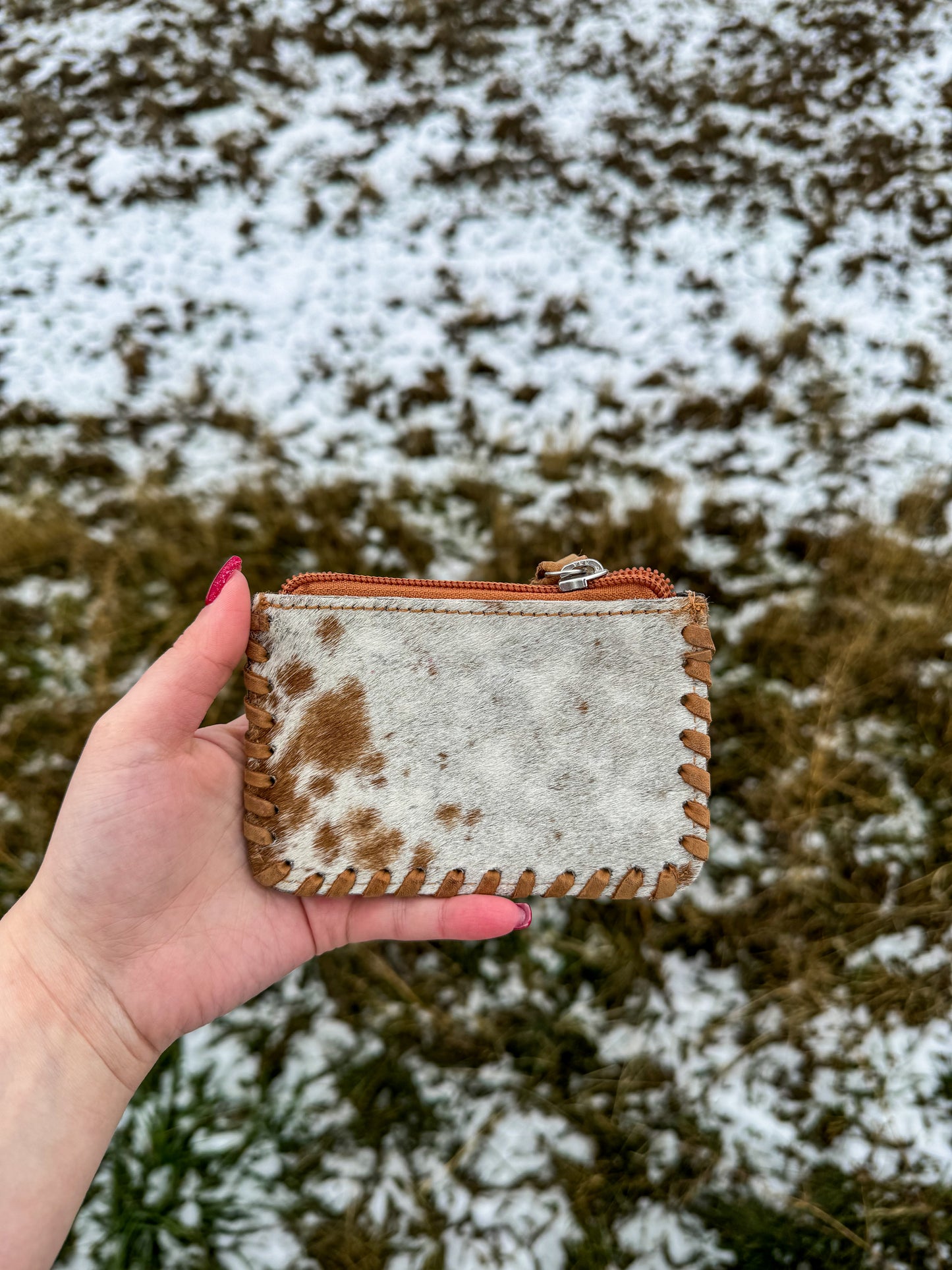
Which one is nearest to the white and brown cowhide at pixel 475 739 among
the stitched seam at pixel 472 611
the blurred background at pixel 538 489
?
the stitched seam at pixel 472 611

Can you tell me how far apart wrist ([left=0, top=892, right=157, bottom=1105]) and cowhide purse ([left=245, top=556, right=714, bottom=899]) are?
466mm

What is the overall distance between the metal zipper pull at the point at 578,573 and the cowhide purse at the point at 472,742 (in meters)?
0.12

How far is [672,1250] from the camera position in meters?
2.21

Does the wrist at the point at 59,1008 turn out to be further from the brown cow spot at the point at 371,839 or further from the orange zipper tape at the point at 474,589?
the orange zipper tape at the point at 474,589

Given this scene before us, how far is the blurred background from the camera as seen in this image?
227 cm

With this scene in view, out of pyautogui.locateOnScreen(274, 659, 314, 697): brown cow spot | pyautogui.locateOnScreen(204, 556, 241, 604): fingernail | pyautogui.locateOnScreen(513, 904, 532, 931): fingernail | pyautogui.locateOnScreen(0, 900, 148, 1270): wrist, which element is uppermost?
pyautogui.locateOnScreen(204, 556, 241, 604): fingernail

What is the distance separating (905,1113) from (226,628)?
2.62 meters

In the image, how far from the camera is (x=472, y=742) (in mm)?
1705

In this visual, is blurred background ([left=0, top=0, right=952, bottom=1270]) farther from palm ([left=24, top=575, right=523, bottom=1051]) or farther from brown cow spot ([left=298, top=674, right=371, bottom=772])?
brown cow spot ([left=298, top=674, right=371, bottom=772])

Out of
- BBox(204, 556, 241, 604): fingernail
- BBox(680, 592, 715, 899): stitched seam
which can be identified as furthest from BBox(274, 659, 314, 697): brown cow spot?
BBox(680, 592, 715, 899): stitched seam

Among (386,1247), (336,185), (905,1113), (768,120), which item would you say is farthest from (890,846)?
(336,185)

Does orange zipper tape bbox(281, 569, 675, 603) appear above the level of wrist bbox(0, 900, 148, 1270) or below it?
above

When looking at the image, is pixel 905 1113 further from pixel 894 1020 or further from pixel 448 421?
pixel 448 421

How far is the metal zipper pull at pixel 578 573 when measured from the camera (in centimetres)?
183
